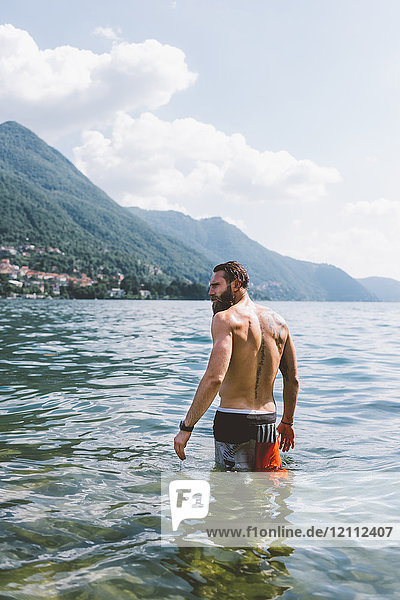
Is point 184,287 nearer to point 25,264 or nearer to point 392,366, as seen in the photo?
point 25,264

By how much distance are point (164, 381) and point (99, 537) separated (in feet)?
30.9

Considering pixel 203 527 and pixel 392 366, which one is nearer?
pixel 203 527

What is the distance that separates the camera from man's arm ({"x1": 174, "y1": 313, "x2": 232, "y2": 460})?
4.78 m

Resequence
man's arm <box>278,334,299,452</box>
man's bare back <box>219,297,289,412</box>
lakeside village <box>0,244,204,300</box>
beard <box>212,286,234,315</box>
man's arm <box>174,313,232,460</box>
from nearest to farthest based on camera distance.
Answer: man's arm <box>174,313,232,460</box>, man's bare back <box>219,297,289,412</box>, beard <box>212,286,234,315</box>, man's arm <box>278,334,299,452</box>, lakeside village <box>0,244,204,300</box>

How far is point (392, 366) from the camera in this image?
18.0 m

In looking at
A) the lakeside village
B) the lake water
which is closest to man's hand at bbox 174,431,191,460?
the lake water

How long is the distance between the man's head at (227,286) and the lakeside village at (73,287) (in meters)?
127

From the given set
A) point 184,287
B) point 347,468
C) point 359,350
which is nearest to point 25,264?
point 184,287

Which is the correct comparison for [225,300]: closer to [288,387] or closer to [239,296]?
[239,296]

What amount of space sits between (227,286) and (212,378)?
1028 millimetres

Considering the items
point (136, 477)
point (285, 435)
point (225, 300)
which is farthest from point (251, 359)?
point (136, 477)

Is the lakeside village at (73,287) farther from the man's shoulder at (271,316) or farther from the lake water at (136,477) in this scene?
the man's shoulder at (271,316)

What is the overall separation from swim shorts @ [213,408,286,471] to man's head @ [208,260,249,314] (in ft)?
3.67

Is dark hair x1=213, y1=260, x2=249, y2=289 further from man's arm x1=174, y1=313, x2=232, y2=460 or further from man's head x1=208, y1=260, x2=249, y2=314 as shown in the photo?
man's arm x1=174, y1=313, x2=232, y2=460
